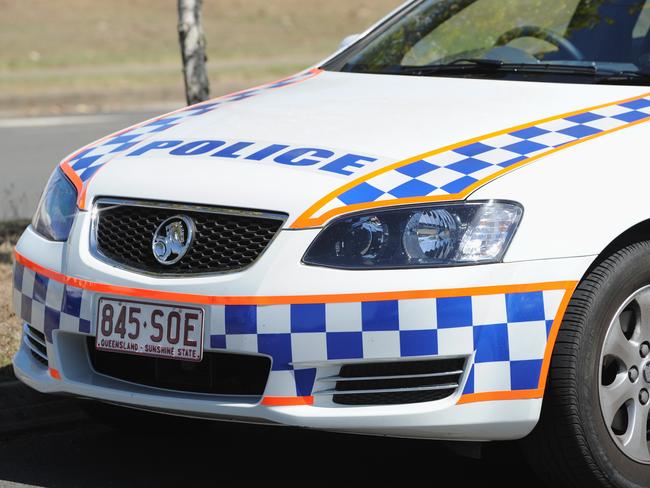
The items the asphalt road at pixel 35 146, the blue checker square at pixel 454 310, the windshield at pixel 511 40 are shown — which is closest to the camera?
the blue checker square at pixel 454 310

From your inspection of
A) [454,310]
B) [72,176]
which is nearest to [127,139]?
[72,176]

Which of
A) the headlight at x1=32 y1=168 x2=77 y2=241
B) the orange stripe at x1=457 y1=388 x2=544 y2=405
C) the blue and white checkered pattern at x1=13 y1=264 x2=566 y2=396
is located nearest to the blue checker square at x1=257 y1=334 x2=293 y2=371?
the blue and white checkered pattern at x1=13 y1=264 x2=566 y2=396

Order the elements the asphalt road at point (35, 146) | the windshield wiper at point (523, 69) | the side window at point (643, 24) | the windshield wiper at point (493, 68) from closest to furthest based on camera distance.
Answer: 1. the windshield wiper at point (523, 69)
2. the windshield wiper at point (493, 68)
3. the side window at point (643, 24)
4. the asphalt road at point (35, 146)

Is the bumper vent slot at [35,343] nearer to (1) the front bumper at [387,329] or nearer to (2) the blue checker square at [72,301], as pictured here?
A: (2) the blue checker square at [72,301]

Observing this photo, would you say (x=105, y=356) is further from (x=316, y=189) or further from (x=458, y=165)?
(x=458, y=165)

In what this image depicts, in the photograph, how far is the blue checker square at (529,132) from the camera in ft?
11.9

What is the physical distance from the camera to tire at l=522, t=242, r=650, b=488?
3.41 metres

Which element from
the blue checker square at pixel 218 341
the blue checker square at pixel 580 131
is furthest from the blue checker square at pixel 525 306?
the blue checker square at pixel 218 341

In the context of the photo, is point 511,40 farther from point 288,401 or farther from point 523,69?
point 288,401

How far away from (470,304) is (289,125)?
95 cm

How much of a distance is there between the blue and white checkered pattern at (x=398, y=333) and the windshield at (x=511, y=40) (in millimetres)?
1148

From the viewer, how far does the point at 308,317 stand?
333 centimetres

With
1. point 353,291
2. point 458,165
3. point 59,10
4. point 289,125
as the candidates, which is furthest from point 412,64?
point 59,10

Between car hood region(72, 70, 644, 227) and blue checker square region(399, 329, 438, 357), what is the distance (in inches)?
13.7
